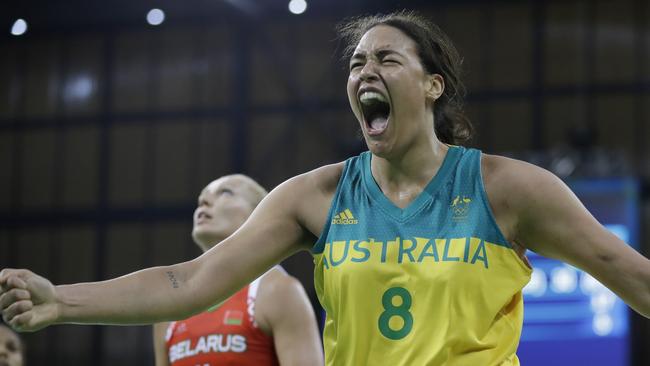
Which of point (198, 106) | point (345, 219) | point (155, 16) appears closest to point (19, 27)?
point (155, 16)

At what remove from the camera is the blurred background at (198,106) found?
→ 1287cm

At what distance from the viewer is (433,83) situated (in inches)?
104

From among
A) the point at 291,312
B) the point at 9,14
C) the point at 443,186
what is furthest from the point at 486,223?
the point at 9,14

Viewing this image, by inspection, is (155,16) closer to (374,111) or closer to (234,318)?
(234,318)

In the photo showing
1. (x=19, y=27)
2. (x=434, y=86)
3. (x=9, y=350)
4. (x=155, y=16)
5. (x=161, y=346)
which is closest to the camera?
(x=434, y=86)

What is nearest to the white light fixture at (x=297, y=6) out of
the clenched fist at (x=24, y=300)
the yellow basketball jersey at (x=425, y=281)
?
the yellow basketball jersey at (x=425, y=281)

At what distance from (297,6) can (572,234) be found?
1171cm

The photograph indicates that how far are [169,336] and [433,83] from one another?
1991mm

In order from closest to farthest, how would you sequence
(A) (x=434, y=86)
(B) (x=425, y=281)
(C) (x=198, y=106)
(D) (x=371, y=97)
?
(B) (x=425, y=281)
(D) (x=371, y=97)
(A) (x=434, y=86)
(C) (x=198, y=106)

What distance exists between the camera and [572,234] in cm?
236

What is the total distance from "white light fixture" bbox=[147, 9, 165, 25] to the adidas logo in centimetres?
1229

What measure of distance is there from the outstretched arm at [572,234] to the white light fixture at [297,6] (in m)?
11.5

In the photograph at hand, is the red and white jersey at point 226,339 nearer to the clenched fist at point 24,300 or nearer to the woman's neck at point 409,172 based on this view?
the woman's neck at point 409,172

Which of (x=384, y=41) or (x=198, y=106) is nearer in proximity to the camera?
(x=384, y=41)
